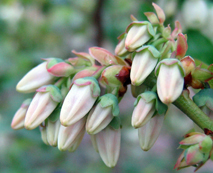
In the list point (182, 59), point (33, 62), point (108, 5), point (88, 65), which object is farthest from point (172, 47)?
point (108, 5)

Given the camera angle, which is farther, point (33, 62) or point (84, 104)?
point (33, 62)

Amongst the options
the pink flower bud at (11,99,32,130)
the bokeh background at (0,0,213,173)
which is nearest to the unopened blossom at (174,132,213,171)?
the pink flower bud at (11,99,32,130)

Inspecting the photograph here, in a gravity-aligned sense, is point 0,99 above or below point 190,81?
below

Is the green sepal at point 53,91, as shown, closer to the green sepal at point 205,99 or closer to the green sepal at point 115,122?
the green sepal at point 115,122

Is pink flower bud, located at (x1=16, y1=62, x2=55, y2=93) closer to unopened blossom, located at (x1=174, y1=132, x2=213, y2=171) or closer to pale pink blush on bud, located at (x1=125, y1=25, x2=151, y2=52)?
pale pink blush on bud, located at (x1=125, y1=25, x2=151, y2=52)

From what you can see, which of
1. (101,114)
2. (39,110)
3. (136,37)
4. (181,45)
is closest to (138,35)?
(136,37)

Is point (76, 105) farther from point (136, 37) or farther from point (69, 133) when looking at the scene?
point (136, 37)

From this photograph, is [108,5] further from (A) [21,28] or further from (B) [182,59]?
(B) [182,59]
